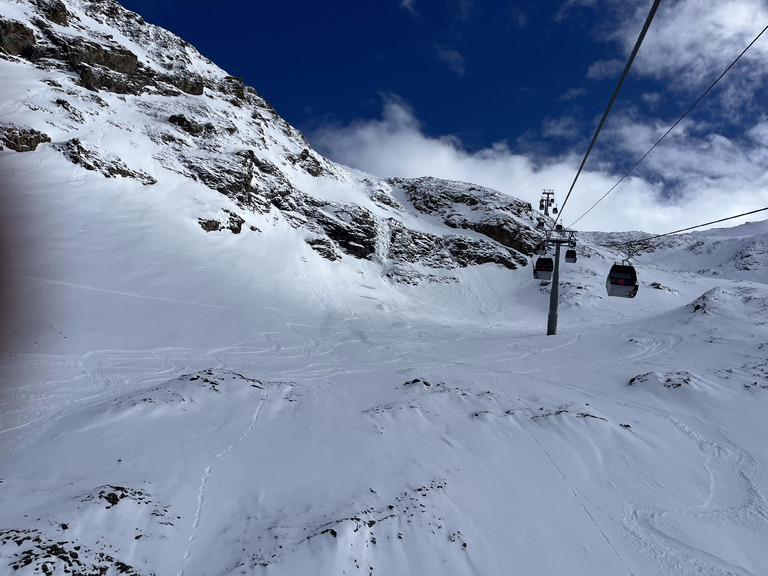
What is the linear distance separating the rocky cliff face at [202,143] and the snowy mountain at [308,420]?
2.50 metres

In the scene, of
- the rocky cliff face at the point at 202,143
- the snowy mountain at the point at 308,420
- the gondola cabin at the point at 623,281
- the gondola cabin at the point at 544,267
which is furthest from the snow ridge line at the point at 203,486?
the rocky cliff face at the point at 202,143

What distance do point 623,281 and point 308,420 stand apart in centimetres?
1356

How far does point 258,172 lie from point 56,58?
23909 millimetres

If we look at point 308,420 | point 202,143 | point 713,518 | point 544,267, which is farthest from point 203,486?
point 202,143

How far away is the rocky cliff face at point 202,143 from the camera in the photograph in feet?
102

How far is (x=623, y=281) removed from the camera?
14.2 metres

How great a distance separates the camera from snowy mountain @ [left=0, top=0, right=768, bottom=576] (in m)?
3.33

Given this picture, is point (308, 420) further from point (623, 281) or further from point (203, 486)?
point (623, 281)

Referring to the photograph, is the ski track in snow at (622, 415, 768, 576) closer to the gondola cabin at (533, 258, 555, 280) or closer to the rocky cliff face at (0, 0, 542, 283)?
the gondola cabin at (533, 258, 555, 280)

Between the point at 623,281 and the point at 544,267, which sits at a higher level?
the point at 544,267

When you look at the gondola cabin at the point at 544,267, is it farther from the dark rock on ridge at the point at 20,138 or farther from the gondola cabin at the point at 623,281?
the dark rock on ridge at the point at 20,138

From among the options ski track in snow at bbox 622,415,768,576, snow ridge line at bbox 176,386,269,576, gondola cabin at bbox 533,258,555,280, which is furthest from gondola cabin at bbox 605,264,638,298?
snow ridge line at bbox 176,386,269,576

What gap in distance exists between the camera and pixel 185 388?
648 centimetres

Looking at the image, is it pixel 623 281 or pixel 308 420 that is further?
pixel 623 281
